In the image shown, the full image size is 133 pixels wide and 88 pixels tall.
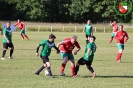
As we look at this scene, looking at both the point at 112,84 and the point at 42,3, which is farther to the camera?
the point at 42,3

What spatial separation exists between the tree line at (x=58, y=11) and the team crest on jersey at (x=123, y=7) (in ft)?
11.9

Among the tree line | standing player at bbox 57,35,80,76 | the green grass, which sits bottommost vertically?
the tree line

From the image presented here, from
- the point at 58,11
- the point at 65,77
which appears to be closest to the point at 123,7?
the point at 58,11

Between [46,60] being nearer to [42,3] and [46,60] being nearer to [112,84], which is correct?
[112,84]

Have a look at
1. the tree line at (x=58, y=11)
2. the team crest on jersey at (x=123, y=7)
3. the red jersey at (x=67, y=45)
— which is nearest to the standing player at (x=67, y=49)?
the red jersey at (x=67, y=45)

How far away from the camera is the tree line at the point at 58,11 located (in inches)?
3610

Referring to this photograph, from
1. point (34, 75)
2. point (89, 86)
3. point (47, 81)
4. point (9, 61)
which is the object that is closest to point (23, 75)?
point (34, 75)

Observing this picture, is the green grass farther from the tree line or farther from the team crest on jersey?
the tree line

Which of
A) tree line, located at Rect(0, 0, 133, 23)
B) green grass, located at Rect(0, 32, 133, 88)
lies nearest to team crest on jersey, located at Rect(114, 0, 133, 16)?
tree line, located at Rect(0, 0, 133, 23)

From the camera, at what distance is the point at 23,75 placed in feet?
51.4

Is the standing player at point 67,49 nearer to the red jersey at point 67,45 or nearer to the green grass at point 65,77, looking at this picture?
the red jersey at point 67,45

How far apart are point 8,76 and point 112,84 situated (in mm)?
3749

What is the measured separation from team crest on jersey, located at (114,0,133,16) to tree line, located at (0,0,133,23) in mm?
3640

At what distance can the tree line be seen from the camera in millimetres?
91688
